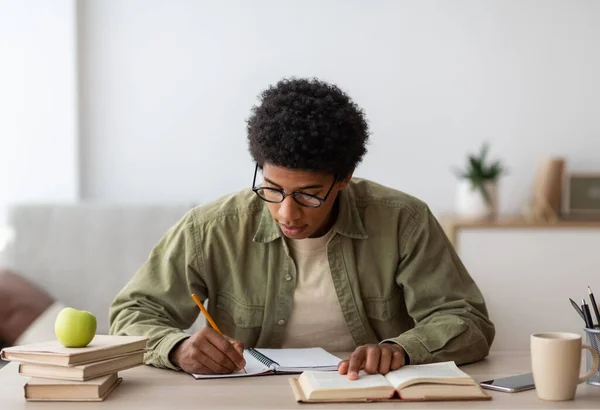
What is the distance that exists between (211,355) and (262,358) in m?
0.16

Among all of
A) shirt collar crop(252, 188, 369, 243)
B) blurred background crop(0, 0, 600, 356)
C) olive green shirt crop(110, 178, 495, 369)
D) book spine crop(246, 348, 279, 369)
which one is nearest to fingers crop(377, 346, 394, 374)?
book spine crop(246, 348, 279, 369)

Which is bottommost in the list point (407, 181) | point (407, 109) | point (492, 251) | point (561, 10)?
point (492, 251)

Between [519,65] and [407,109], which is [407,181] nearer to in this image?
[407,109]

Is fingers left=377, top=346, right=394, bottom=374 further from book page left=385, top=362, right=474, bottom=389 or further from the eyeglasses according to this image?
the eyeglasses

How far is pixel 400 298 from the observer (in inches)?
80.4

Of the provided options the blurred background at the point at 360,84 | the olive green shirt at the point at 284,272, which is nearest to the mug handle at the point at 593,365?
the olive green shirt at the point at 284,272

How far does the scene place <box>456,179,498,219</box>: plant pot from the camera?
3750 millimetres

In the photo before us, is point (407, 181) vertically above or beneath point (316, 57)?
beneath

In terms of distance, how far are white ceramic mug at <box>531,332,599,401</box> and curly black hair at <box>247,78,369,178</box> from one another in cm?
59

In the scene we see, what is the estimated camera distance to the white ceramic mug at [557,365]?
140cm

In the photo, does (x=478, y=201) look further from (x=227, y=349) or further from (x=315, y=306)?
(x=227, y=349)

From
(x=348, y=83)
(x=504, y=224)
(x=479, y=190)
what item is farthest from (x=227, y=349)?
(x=348, y=83)

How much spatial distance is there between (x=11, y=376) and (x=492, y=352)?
1009 mm

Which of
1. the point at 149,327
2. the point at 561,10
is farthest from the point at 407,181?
the point at 149,327
